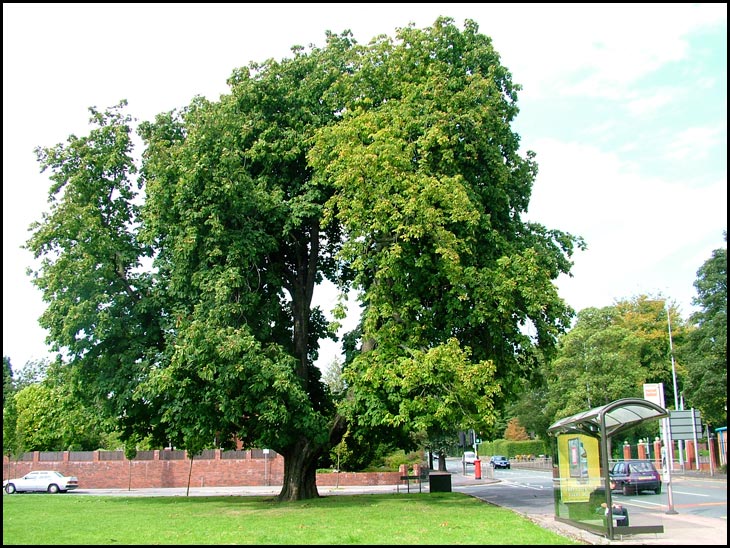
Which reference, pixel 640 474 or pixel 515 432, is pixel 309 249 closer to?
pixel 640 474

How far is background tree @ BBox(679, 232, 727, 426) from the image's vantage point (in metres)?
41.7

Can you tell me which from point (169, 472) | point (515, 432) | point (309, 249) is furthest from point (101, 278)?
point (515, 432)

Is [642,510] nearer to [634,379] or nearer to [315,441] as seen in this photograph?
[315,441]

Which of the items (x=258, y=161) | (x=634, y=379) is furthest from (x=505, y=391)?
(x=634, y=379)

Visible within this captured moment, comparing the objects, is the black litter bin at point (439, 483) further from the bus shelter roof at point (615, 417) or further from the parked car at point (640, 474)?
the bus shelter roof at point (615, 417)

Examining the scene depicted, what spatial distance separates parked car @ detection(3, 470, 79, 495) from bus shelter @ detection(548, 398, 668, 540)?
3217cm

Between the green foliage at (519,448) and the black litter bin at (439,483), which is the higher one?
the black litter bin at (439,483)

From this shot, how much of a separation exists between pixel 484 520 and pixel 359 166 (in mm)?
10520

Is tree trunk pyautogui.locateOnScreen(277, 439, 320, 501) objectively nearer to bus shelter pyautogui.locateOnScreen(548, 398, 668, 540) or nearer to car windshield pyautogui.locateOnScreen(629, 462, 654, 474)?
bus shelter pyautogui.locateOnScreen(548, 398, 668, 540)

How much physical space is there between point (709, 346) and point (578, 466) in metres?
31.7

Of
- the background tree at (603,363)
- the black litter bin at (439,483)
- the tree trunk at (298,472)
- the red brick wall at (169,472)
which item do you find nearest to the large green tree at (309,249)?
the tree trunk at (298,472)

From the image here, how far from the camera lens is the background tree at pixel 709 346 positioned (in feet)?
137

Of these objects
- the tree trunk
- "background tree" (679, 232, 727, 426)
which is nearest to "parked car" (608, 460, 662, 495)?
the tree trunk

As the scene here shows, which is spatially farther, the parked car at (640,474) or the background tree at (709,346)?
the background tree at (709,346)
